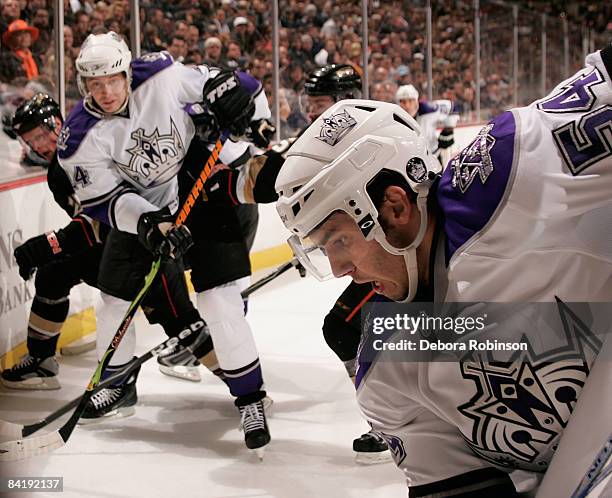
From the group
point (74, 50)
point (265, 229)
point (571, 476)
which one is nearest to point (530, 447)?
point (571, 476)

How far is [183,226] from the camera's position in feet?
8.76

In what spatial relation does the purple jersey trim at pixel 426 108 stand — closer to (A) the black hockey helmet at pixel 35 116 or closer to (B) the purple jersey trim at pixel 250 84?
(B) the purple jersey trim at pixel 250 84

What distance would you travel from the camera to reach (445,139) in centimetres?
507

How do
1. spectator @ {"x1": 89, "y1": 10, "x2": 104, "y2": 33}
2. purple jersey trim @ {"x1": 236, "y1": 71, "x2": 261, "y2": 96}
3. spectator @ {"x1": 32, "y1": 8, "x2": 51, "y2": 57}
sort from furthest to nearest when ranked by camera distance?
spectator @ {"x1": 89, "y1": 10, "x2": 104, "y2": 33}, spectator @ {"x1": 32, "y1": 8, "x2": 51, "y2": 57}, purple jersey trim @ {"x1": 236, "y1": 71, "x2": 261, "y2": 96}

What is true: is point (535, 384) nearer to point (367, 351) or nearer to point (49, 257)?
point (367, 351)

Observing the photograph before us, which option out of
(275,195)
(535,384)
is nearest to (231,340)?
(275,195)

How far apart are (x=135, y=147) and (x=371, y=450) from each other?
1.20 meters

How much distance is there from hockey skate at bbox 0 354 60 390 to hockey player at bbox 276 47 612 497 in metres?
2.26

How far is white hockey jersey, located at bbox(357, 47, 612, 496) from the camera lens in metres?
1.05

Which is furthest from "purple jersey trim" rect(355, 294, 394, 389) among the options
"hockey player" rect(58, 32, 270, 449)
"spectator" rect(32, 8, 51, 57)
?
"spectator" rect(32, 8, 51, 57)

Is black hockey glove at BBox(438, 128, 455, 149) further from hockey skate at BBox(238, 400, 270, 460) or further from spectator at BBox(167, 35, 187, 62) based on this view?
hockey skate at BBox(238, 400, 270, 460)

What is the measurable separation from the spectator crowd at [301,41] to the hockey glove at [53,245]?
0.76 metres

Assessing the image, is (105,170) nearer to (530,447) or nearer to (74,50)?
(74,50)

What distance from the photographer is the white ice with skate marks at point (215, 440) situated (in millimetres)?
2453
